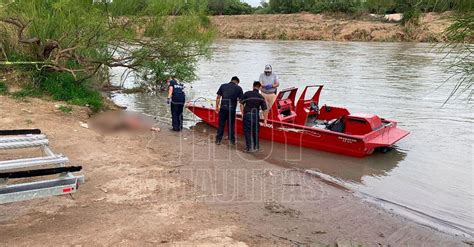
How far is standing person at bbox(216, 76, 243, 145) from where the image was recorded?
10.5 meters

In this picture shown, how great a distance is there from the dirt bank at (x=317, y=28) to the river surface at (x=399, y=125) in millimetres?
20388

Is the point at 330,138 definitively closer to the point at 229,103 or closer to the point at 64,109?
the point at 229,103

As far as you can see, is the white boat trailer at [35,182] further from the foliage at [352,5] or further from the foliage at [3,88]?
the foliage at [3,88]

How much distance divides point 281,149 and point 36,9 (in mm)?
7118

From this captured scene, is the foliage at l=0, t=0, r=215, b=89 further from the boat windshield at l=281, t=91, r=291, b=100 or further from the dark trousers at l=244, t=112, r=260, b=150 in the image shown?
the dark trousers at l=244, t=112, r=260, b=150

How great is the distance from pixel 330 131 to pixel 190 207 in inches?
199

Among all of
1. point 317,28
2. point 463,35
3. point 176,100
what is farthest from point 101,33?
point 317,28

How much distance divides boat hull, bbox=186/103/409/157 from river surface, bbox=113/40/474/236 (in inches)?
8.7

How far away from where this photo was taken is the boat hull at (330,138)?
1017cm

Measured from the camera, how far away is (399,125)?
45.9 feet

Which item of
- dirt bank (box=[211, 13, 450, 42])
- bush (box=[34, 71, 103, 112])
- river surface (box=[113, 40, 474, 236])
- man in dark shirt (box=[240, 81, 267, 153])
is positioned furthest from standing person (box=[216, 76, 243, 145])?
dirt bank (box=[211, 13, 450, 42])

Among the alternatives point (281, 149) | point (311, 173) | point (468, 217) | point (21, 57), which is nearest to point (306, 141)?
point (281, 149)

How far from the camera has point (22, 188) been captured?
4.73 meters

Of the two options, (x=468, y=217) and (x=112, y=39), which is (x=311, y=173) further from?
(x=112, y=39)
